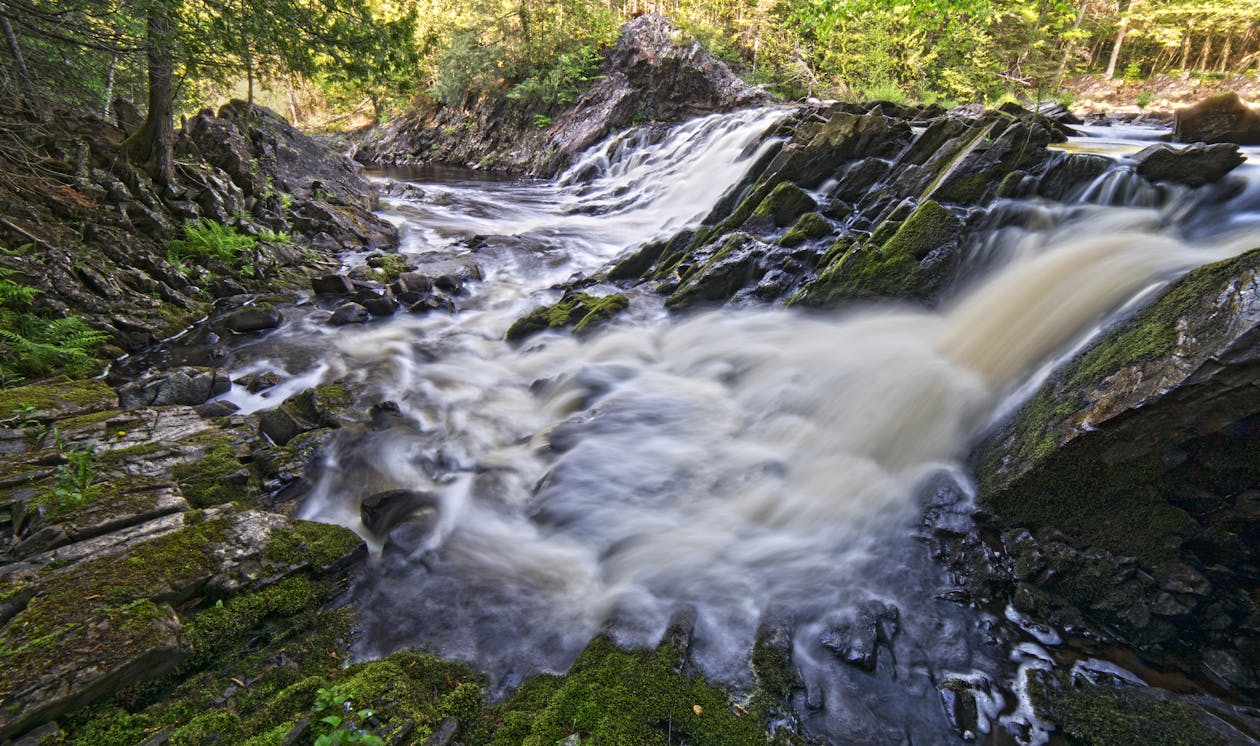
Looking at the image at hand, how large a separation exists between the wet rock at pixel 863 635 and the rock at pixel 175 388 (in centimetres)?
655

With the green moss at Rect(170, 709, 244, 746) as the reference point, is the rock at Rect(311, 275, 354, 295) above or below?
above

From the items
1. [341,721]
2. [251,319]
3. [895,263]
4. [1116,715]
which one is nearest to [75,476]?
[341,721]

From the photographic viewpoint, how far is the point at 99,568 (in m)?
2.98

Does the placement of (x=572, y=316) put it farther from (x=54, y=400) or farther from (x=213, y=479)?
(x=54, y=400)

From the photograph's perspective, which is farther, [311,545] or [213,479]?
[213,479]

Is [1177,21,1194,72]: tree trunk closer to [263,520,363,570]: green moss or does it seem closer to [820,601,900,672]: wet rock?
[820,601,900,672]: wet rock

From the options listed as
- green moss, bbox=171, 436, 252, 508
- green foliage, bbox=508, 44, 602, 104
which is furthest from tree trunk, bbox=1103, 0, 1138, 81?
green moss, bbox=171, 436, 252, 508

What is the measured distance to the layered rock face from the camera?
2181cm

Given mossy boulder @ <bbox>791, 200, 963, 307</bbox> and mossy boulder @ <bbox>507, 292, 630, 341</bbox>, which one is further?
mossy boulder @ <bbox>507, 292, 630, 341</bbox>

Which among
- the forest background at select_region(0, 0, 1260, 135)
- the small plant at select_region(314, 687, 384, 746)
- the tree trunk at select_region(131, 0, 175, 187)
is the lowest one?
the small plant at select_region(314, 687, 384, 746)

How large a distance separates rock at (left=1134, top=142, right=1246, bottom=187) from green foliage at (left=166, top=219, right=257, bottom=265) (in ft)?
43.4

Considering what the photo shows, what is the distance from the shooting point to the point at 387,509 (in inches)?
178

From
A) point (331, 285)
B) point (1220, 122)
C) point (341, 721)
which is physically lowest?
point (341, 721)

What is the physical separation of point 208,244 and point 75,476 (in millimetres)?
6227
